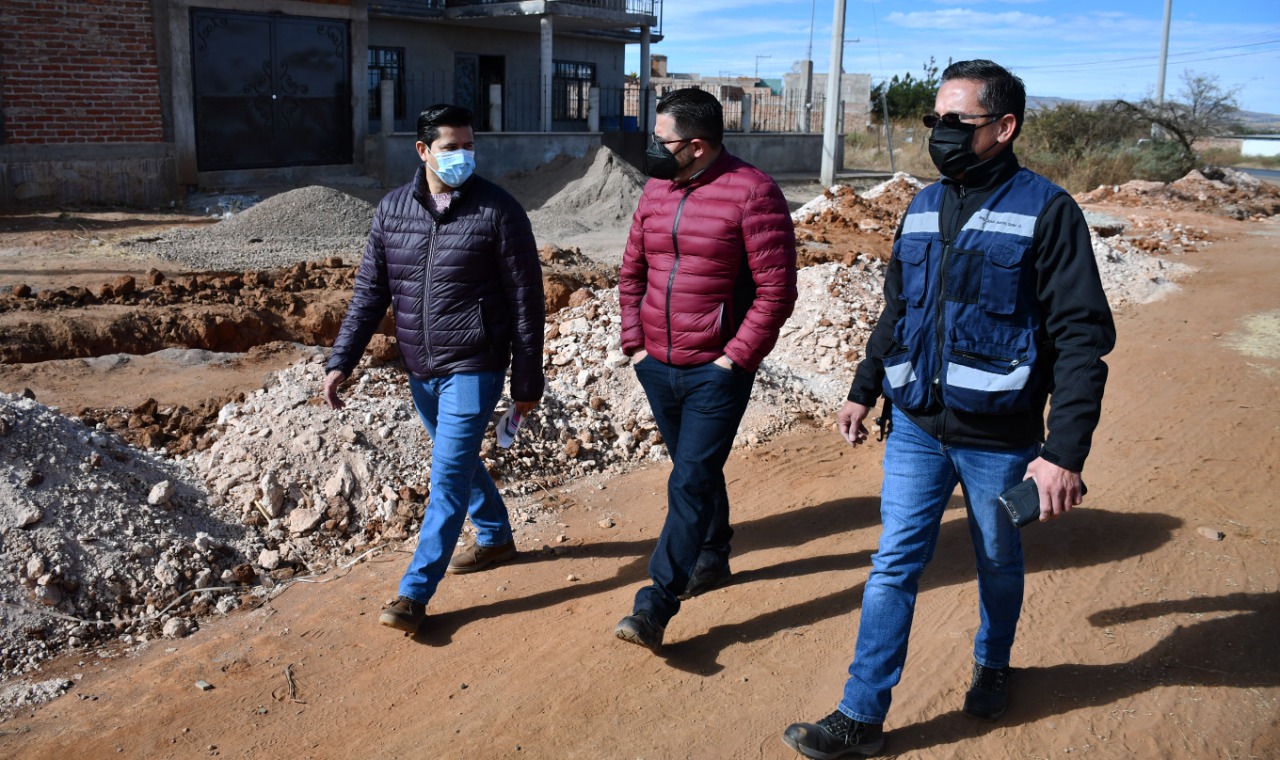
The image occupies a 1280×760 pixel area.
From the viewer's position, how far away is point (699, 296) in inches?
153

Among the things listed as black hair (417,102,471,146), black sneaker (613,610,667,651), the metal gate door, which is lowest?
black sneaker (613,610,667,651)

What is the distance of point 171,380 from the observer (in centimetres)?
653

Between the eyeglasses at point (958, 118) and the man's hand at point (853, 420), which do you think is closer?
the eyeglasses at point (958, 118)

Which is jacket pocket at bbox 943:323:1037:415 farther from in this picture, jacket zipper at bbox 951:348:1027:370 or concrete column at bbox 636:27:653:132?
concrete column at bbox 636:27:653:132

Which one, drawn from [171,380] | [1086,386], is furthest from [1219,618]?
[171,380]

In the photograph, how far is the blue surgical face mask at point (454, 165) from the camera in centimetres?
406

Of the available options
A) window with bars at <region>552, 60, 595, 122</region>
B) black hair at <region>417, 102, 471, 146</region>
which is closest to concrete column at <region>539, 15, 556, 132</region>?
window with bars at <region>552, 60, 595, 122</region>

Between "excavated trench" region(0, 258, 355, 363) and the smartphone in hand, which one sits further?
"excavated trench" region(0, 258, 355, 363)

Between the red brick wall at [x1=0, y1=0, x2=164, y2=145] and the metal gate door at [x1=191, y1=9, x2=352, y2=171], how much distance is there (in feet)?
3.20

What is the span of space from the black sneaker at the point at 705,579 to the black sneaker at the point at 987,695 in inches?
51.3

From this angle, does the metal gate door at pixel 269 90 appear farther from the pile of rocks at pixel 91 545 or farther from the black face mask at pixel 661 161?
the black face mask at pixel 661 161

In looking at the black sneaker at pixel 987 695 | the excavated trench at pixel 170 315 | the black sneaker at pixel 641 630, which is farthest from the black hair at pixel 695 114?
the excavated trench at pixel 170 315

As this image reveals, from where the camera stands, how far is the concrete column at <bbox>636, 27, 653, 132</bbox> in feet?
86.2

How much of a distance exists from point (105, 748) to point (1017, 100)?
3537mm
